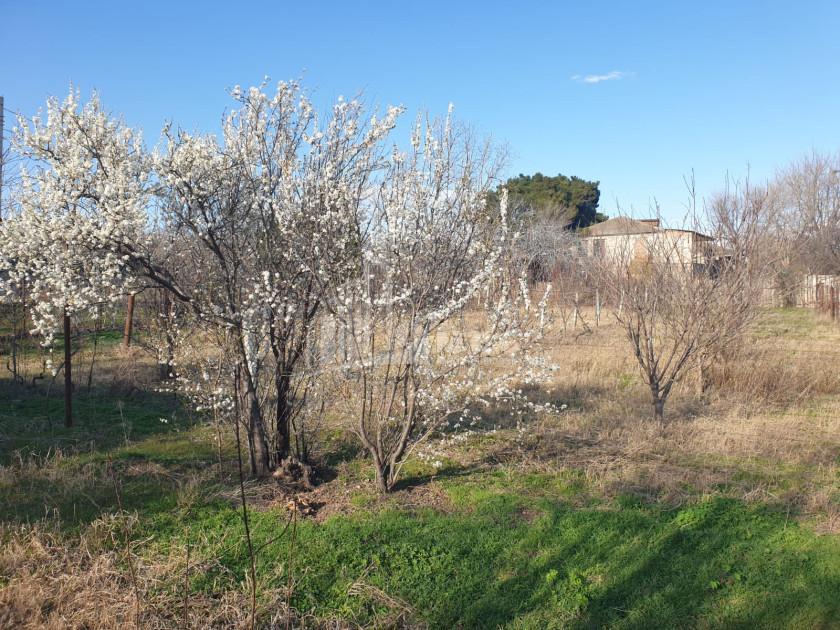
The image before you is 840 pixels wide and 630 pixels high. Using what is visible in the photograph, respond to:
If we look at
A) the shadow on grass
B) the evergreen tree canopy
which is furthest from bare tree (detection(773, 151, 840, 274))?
the shadow on grass

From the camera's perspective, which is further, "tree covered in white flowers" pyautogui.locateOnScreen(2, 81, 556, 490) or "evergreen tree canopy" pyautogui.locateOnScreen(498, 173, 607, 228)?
"evergreen tree canopy" pyautogui.locateOnScreen(498, 173, 607, 228)

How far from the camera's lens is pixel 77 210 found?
4637mm

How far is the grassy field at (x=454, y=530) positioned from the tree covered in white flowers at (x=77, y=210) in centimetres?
162

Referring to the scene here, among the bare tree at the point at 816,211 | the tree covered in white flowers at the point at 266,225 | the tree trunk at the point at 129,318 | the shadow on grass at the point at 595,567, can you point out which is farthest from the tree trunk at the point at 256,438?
the bare tree at the point at 816,211

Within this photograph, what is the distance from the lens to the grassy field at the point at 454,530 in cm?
346

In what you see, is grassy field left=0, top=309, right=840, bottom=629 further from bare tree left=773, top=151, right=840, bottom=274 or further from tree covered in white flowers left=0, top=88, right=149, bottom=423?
bare tree left=773, top=151, right=840, bottom=274

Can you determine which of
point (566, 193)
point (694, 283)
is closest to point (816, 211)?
point (566, 193)

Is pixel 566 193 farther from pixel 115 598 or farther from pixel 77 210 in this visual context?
pixel 115 598

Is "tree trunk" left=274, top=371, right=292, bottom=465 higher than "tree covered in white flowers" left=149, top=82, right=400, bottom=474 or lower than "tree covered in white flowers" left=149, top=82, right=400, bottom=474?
lower

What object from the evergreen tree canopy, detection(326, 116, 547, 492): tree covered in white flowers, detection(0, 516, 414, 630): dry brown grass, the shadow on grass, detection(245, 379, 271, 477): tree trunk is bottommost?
the shadow on grass

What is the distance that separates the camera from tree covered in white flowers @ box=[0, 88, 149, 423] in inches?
177

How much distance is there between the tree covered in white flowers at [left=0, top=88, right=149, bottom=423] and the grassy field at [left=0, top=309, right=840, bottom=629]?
5.31 feet

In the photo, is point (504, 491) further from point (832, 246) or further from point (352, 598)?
point (832, 246)

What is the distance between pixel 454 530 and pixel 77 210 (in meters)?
3.85
